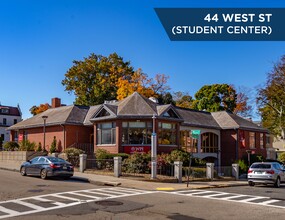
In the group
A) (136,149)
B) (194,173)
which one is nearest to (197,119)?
(136,149)

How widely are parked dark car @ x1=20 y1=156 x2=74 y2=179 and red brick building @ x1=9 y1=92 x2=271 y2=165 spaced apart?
7.50 m

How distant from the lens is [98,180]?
21422 mm

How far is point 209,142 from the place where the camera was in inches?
1588

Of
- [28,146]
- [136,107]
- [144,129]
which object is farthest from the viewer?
[28,146]

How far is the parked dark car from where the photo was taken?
2136 cm

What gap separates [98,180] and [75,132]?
15.1 m

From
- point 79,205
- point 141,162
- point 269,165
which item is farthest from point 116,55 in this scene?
point 79,205

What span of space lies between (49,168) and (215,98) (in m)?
44.7

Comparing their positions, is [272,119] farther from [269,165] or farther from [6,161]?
[6,161]

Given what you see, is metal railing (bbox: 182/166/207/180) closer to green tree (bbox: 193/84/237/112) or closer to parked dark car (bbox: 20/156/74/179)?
parked dark car (bbox: 20/156/74/179)

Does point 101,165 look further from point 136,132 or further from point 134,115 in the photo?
point 134,115

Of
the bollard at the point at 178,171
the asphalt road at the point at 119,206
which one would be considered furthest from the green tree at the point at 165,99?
the asphalt road at the point at 119,206

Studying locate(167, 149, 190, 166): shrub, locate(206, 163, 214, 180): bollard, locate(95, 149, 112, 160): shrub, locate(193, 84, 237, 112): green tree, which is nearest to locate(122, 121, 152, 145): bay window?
locate(95, 149, 112, 160): shrub

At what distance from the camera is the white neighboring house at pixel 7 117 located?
271 feet
